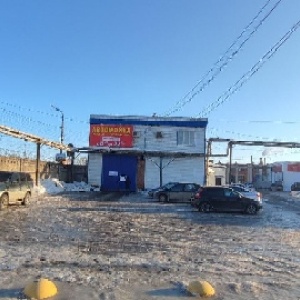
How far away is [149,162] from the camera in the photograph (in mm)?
47875

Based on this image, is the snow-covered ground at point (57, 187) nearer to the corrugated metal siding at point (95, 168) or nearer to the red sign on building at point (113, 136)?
the corrugated metal siding at point (95, 168)

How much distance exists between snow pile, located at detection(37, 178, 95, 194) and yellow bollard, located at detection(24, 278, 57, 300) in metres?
29.5

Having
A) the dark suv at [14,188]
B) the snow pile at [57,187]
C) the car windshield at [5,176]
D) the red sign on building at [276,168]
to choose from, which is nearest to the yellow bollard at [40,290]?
the dark suv at [14,188]

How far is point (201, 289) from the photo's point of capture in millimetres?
7945

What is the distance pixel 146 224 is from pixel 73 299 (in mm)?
10887

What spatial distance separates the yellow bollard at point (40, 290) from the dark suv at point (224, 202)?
1843cm

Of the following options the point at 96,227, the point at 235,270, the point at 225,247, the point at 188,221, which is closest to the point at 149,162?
the point at 188,221

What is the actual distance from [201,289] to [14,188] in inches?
714

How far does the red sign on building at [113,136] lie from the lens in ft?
155

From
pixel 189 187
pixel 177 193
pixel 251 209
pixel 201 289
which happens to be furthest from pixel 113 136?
pixel 201 289

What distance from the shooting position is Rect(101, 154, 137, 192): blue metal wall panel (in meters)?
47.8

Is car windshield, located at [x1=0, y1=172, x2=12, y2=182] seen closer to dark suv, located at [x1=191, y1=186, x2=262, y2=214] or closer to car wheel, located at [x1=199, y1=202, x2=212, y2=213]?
dark suv, located at [x1=191, y1=186, x2=262, y2=214]

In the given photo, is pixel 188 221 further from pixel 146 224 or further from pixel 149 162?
pixel 149 162

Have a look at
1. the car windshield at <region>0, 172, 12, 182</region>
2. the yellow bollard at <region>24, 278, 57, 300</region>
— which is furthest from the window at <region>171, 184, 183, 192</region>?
the yellow bollard at <region>24, 278, 57, 300</region>
